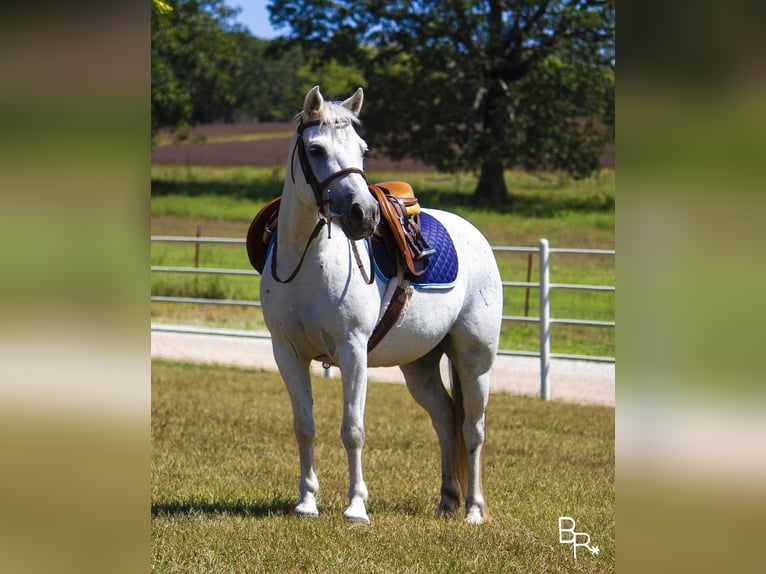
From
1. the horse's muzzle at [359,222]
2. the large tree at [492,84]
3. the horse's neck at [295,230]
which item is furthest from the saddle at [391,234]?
the large tree at [492,84]

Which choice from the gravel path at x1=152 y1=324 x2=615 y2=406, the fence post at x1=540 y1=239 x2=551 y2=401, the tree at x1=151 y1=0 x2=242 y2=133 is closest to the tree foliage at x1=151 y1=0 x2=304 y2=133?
the tree at x1=151 y1=0 x2=242 y2=133

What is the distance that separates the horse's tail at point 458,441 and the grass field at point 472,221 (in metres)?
7.88

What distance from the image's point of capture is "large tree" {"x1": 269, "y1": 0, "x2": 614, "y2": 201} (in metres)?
24.9

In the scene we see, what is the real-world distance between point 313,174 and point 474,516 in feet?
6.53

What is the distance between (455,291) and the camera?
16.3 feet

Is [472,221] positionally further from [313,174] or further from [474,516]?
[313,174]

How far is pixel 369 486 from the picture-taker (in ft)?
18.8

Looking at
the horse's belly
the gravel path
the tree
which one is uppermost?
the tree

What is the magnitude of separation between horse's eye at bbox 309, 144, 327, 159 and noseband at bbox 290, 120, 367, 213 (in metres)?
0.05

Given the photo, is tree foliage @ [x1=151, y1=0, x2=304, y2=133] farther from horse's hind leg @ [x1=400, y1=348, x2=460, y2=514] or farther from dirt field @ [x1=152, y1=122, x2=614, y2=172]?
horse's hind leg @ [x1=400, y1=348, x2=460, y2=514]

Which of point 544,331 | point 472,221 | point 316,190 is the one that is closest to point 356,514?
point 316,190
